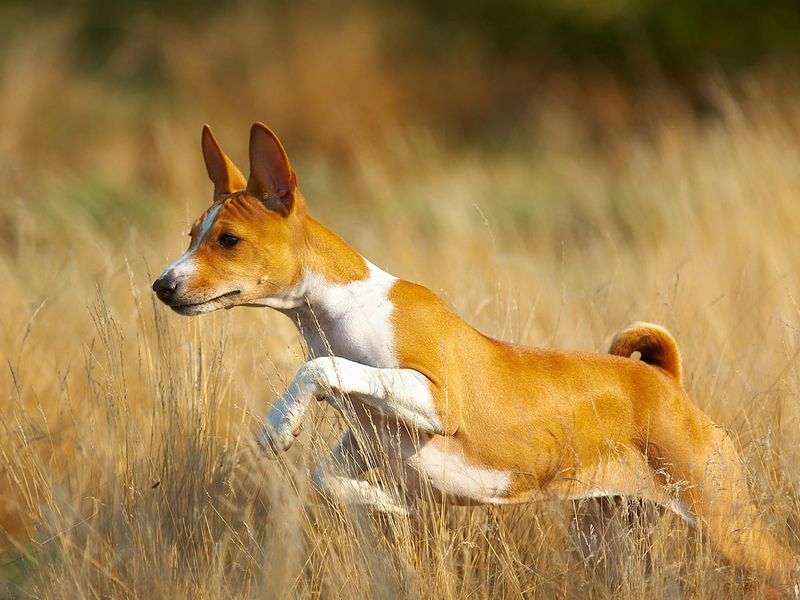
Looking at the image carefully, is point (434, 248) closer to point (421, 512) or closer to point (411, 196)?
point (411, 196)

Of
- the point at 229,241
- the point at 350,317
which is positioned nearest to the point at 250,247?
the point at 229,241

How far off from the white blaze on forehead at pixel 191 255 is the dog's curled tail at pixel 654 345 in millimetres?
1568

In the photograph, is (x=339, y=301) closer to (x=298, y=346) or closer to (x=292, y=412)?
(x=292, y=412)

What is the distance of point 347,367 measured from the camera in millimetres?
3814

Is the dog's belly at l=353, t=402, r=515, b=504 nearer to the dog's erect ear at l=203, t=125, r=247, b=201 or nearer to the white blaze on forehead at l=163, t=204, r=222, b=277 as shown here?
the white blaze on forehead at l=163, t=204, r=222, b=277

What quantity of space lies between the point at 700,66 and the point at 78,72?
907 centimetres

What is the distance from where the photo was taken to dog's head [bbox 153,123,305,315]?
12.9 feet

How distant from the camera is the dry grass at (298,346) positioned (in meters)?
4.17

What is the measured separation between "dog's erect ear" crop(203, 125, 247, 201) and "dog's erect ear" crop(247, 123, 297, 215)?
260 millimetres

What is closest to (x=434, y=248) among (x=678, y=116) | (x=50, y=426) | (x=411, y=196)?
(x=411, y=196)

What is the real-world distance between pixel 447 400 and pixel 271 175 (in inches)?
37.2

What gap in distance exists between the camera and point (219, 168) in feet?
14.3

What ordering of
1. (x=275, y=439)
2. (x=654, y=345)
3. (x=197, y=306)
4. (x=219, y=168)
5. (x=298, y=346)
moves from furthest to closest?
1. (x=298, y=346)
2. (x=654, y=345)
3. (x=219, y=168)
4. (x=197, y=306)
5. (x=275, y=439)

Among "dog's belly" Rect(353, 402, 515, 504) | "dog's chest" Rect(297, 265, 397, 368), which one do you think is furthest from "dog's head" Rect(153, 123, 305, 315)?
"dog's belly" Rect(353, 402, 515, 504)
